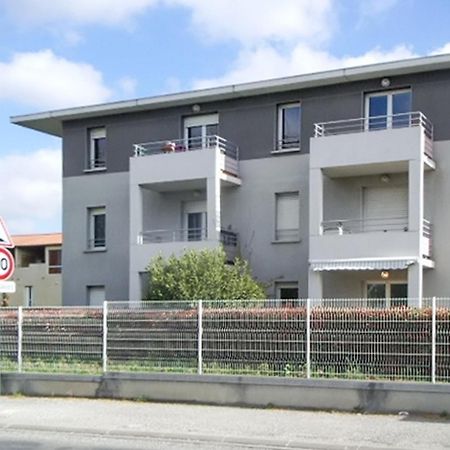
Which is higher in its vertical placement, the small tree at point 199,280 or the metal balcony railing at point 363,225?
the metal balcony railing at point 363,225

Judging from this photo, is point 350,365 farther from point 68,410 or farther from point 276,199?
point 276,199

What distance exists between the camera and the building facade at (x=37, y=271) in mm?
41031

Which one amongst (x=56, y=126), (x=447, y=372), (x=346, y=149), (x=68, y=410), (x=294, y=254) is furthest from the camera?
(x=56, y=126)

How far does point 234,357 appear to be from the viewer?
13.6 meters

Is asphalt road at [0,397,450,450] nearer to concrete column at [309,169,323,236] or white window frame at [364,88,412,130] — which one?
concrete column at [309,169,323,236]

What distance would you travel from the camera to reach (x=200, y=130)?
2512 centimetres

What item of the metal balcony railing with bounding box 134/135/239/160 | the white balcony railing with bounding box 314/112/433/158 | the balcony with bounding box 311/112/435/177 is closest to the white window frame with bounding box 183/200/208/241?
the metal balcony railing with bounding box 134/135/239/160

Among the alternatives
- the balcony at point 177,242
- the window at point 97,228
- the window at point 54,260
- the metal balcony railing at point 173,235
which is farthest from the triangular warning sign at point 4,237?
the window at point 54,260

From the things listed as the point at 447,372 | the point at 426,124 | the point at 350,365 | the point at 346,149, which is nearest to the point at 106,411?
the point at 350,365

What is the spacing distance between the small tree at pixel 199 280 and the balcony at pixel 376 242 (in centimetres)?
226

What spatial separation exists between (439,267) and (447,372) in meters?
9.50

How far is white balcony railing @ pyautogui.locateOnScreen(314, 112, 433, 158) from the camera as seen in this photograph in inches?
837

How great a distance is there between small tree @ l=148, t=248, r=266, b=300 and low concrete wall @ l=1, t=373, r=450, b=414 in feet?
20.6

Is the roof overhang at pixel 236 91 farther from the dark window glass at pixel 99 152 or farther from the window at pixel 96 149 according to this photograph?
the dark window glass at pixel 99 152
